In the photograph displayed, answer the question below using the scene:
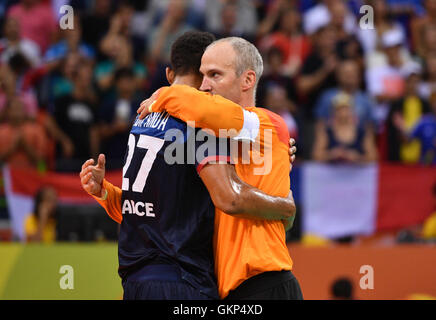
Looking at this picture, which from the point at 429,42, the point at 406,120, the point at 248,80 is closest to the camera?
the point at 248,80

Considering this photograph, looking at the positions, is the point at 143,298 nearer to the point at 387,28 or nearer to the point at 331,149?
the point at 331,149

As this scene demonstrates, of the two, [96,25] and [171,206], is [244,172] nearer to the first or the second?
[171,206]

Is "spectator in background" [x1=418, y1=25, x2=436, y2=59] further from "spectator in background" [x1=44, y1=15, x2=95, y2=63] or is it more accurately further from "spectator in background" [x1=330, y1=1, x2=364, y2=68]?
"spectator in background" [x1=44, y1=15, x2=95, y2=63]

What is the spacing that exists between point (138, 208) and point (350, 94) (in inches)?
281

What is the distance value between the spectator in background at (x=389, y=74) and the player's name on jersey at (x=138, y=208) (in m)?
7.70

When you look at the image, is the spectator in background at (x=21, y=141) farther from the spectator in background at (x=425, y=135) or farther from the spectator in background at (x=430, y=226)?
the spectator in background at (x=430, y=226)

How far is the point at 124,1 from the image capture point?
12305 mm

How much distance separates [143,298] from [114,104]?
22.1 feet

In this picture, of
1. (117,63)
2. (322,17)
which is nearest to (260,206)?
(117,63)

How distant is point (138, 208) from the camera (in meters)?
4.14

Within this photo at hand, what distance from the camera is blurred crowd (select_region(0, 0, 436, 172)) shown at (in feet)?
33.0

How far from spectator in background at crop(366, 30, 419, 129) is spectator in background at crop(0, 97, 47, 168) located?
5307mm

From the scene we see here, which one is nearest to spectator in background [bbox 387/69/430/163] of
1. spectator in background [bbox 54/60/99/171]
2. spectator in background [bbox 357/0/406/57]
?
spectator in background [bbox 357/0/406/57]

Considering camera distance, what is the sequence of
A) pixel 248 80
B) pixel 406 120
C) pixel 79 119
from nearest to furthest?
1. pixel 248 80
2. pixel 79 119
3. pixel 406 120
